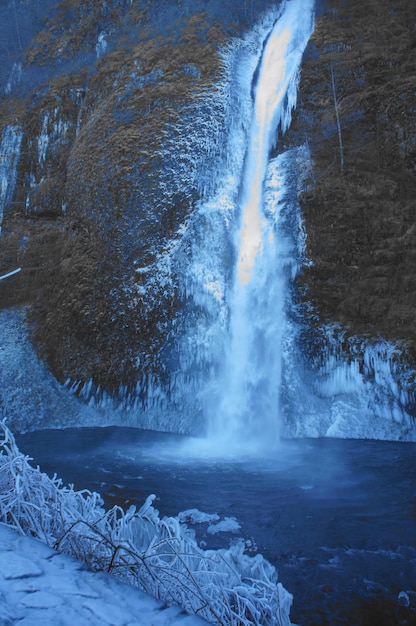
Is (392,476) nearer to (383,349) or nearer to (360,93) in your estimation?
(383,349)

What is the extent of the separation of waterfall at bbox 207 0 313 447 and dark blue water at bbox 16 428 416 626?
54.8 inches

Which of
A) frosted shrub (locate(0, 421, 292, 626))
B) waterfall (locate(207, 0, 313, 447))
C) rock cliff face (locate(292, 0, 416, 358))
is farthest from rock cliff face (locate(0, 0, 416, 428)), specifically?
frosted shrub (locate(0, 421, 292, 626))

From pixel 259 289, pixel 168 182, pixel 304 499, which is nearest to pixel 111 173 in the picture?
pixel 168 182

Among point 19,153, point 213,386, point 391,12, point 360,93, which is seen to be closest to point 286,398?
point 213,386

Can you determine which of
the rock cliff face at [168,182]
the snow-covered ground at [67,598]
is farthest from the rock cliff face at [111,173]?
the snow-covered ground at [67,598]

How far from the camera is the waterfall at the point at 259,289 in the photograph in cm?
1224

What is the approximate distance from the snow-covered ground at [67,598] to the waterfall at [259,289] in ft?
30.3

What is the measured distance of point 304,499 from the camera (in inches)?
269

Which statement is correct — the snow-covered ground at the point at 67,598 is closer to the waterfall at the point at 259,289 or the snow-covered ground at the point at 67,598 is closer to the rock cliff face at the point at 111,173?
the waterfall at the point at 259,289

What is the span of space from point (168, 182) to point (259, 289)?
5163 millimetres

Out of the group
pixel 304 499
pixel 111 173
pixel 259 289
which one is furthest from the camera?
pixel 111 173

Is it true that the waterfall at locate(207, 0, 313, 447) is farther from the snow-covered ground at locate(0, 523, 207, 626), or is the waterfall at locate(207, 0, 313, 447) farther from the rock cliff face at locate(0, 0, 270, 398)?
the snow-covered ground at locate(0, 523, 207, 626)

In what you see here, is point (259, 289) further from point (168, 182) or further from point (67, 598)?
point (67, 598)

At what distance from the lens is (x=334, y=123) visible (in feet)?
50.1
